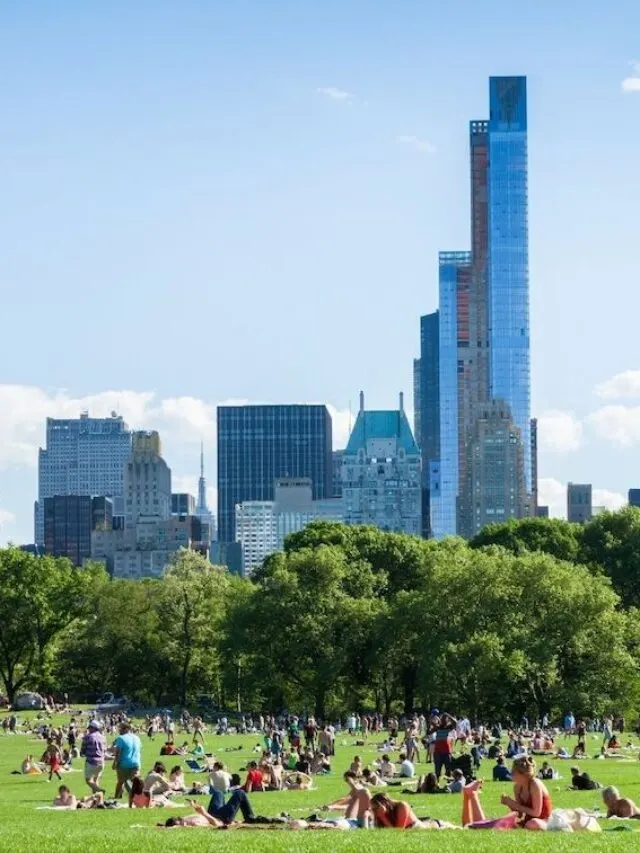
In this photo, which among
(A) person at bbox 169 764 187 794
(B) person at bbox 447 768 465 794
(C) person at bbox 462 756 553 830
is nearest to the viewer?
(C) person at bbox 462 756 553 830

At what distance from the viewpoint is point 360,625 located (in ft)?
282

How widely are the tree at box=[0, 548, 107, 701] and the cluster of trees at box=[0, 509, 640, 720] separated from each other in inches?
3.7

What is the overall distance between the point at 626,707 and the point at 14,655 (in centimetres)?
4529

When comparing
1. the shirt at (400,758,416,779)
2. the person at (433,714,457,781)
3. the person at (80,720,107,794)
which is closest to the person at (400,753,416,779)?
the shirt at (400,758,416,779)

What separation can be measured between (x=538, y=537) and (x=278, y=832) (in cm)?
8065

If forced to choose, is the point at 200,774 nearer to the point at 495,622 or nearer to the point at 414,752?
the point at 414,752

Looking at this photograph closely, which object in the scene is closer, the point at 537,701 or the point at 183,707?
the point at 537,701

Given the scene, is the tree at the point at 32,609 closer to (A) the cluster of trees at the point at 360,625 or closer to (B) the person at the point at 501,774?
(A) the cluster of trees at the point at 360,625

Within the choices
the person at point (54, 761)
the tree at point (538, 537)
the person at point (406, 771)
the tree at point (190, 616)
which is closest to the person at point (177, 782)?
the person at point (406, 771)

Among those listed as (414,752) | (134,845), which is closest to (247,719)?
(414,752)

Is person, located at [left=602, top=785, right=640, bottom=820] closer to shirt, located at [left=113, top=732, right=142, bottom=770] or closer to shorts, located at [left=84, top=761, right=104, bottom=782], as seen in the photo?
shirt, located at [left=113, top=732, right=142, bottom=770]

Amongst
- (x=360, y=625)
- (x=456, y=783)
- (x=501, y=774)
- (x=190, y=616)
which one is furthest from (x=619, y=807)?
(x=190, y=616)

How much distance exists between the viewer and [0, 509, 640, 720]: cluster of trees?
243 feet

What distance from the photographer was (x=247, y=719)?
8562cm
